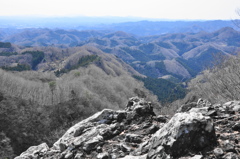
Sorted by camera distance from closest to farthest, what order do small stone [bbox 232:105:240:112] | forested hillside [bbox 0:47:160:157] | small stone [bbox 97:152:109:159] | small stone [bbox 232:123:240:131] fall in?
small stone [bbox 232:123:240:131] → small stone [bbox 97:152:109:159] → small stone [bbox 232:105:240:112] → forested hillside [bbox 0:47:160:157]

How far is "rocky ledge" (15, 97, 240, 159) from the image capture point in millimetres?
10195

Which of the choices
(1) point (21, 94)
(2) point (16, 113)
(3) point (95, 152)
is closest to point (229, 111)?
(3) point (95, 152)

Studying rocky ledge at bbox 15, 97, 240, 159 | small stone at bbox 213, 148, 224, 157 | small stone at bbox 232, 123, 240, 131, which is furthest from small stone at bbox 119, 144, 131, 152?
small stone at bbox 232, 123, 240, 131

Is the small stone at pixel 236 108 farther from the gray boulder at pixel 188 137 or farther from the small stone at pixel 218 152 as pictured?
the small stone at pixel 218 152

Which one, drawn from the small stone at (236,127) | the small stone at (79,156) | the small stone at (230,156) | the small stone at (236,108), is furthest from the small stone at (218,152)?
the small stone at (79,156)

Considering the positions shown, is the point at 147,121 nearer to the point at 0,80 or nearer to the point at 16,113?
the point at 16,113

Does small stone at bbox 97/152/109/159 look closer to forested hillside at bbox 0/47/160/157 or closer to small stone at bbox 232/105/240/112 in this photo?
small stone at bbox 232/105/240/112

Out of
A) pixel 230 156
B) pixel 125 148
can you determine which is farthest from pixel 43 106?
pixel 230 156

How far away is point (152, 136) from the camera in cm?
1277

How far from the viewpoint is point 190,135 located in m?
10.2

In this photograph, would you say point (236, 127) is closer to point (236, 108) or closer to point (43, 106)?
point (236, 108)

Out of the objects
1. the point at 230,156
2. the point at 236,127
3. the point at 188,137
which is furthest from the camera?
the point at 236,127

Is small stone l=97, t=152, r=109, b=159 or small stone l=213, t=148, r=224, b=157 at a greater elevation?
small stone l=213, t=148, r=224, b=157

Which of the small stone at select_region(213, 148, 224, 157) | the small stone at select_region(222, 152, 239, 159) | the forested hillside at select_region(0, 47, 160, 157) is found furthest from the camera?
the forested hillside at select_region(0, 47, 160, 157)
